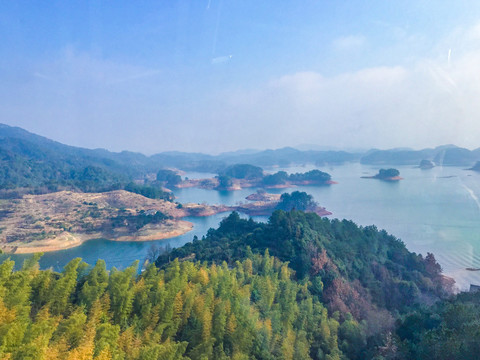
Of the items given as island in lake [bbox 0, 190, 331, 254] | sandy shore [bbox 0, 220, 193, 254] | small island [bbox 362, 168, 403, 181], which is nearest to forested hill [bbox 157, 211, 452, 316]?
sandy shore [bbox 0, 220, 193, 254]

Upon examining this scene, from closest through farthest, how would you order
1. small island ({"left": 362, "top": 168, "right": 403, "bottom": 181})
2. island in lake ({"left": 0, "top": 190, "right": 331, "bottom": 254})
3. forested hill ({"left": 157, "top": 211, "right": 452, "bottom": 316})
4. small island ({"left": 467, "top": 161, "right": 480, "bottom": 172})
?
forested hill ({"left": 157, "top": 211, "right": 452, "bottom": 316}) → island in lake ({"left": 0, "top": 190, "right": 331, "bottom": 254}) → small island ({"left": 467, "top": 161, "right": 480, "bottom": 172}) → small island ({"left": 362, "top": 168, "right": 403, "bottom": 181})

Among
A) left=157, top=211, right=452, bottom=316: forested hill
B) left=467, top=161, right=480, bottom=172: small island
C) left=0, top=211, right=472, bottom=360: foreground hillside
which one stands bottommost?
left=157, top=211, right=452, bottom=316: forested hill

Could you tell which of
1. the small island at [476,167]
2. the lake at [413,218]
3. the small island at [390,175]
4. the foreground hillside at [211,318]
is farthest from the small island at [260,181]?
the foreground hillside at [211,318]

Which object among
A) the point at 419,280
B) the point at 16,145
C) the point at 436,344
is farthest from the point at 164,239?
the point at 16,145

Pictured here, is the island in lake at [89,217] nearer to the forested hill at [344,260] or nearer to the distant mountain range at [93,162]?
the distant mountain range at [93,162]

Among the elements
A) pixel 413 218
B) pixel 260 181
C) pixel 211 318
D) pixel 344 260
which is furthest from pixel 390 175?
pixel 211 318

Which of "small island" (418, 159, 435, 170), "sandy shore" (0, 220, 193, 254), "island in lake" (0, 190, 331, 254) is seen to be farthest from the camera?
"small island" (418, 159, 435, 170)

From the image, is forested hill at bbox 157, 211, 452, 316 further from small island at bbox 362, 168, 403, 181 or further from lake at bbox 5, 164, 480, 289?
small island at bbox 362, 168, 403, 181

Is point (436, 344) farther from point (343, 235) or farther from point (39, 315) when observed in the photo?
point (343, 235)

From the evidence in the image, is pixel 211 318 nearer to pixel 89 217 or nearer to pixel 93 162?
pixel 89 217
